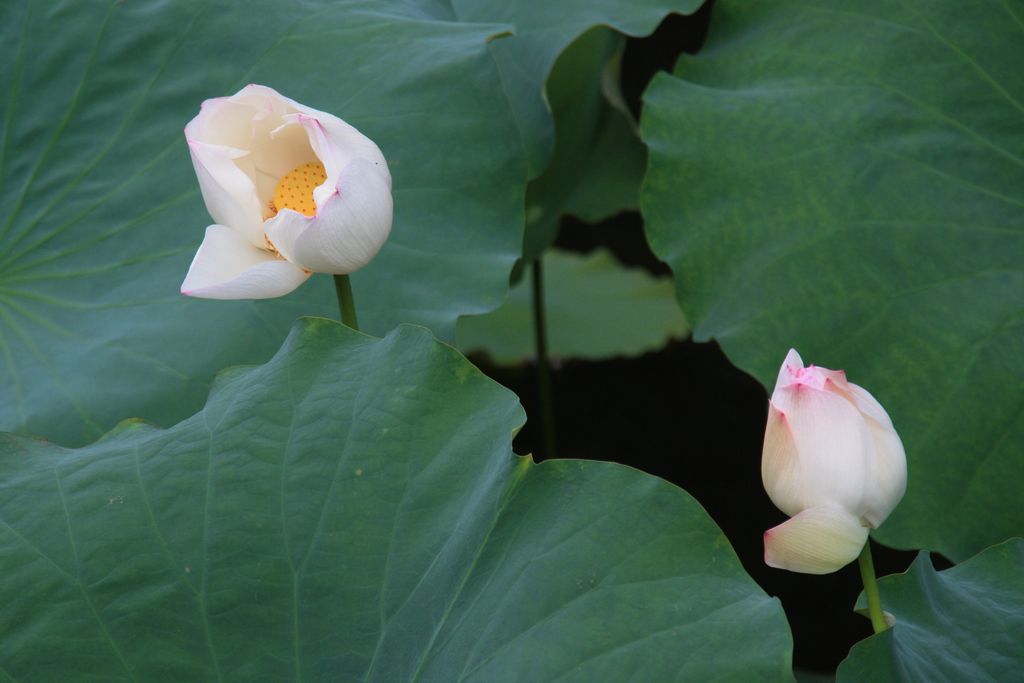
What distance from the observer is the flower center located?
34.8 inches

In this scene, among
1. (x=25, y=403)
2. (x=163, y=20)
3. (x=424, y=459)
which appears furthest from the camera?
(x=163, y=20)

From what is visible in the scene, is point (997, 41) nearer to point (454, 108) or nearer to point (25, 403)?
point (454, 108)

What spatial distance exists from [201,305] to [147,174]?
16 cm

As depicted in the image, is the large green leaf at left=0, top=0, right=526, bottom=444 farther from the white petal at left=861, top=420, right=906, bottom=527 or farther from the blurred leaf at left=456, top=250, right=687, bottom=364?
the blurred leaf at left=456, top=250, right=687, bottom=364

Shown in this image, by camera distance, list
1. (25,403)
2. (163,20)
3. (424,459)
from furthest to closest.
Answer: (163,20) < (25,403) < (424,459)

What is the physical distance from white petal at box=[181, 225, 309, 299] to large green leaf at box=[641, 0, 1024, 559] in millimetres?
531

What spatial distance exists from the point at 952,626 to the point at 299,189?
0.62 metres

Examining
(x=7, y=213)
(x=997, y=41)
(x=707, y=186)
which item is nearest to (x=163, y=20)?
(x=7, y=213)

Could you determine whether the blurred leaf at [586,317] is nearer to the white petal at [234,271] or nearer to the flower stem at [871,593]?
the white petal at [234,271]

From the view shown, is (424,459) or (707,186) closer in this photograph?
(424,459)

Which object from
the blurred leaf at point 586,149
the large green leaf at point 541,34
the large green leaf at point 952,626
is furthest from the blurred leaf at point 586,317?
the large green leaf at point 952,626

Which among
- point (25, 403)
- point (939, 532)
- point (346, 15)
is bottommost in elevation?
point (939, 532)

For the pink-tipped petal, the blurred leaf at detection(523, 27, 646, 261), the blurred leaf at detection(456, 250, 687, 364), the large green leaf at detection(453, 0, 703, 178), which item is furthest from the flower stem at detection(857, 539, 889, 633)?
the blurred leaf at detection(456, 250, 687, 364)

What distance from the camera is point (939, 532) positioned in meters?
1.06
